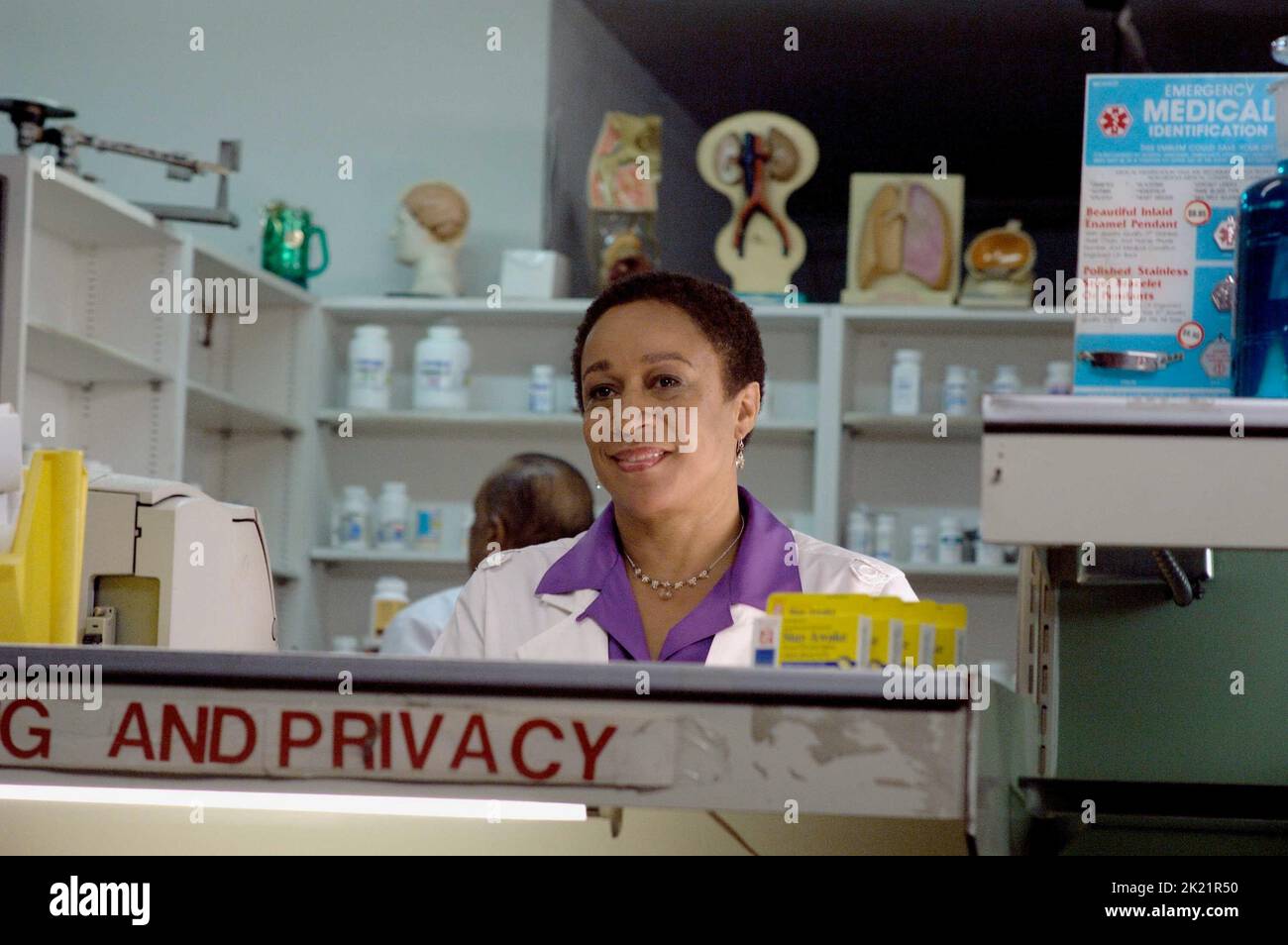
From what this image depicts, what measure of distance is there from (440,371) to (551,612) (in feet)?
11.5

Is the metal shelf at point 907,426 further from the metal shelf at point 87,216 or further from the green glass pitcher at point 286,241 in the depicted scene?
the metal shelf at point 87,216

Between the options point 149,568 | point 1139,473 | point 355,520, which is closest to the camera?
point 1139,473

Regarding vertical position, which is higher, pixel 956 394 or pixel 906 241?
pixel 906 241

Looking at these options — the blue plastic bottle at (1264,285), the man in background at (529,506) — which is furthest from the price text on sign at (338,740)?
the man in background at (529,506)

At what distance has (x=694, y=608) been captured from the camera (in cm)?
210

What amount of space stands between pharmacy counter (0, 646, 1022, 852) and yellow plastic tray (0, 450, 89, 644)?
1.04ft

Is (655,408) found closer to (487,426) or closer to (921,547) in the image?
(921,547)

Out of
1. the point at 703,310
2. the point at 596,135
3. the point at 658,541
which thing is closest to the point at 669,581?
the point at 658,541

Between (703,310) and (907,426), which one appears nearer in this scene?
(703,310)

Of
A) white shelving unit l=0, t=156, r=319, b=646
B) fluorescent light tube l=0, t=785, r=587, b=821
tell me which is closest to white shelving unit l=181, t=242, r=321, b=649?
white shelving unit l=0, t=156, r=319, b=646

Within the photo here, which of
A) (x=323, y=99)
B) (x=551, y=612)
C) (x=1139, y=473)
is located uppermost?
(x=323, y=99)

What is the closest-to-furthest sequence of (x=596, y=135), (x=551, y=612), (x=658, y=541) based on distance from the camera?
1. (x=551, y=612)
2. (x=658, y=541)
3. (x=596, y=135)

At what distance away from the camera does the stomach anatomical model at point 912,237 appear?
5402mm

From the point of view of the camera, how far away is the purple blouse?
2.03m
